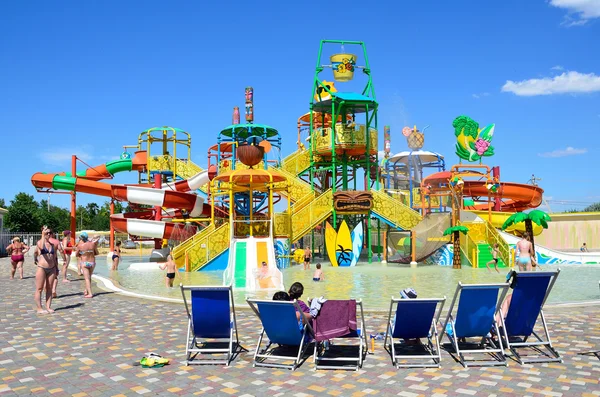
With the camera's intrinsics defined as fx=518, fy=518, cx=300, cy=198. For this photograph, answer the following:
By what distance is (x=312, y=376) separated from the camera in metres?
6.01

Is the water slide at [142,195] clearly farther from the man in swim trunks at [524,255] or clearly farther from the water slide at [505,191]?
the man in swim trunks at [524,255]

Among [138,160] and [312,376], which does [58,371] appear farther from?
[138,160]

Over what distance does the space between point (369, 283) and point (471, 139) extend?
18.5 m

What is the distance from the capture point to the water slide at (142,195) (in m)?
25.8

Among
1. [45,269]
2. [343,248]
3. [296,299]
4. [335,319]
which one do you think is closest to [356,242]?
[343,248]

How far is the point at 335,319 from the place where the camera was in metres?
6.52

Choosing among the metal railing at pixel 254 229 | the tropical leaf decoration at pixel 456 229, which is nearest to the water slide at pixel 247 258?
the metal railing at pixel 254 229

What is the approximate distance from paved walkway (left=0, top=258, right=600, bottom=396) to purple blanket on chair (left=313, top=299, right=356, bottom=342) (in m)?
0.49

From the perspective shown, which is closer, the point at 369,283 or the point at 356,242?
the point at 369,283

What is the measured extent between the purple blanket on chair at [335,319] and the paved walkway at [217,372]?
491 mm

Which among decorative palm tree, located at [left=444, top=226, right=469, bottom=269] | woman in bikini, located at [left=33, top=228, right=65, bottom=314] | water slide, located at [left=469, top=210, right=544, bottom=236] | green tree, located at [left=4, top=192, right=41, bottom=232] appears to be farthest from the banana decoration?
green tree, located at [left=4, top=192, right=41, bottom=232]

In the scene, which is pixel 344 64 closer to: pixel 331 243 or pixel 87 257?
pixel 331 243

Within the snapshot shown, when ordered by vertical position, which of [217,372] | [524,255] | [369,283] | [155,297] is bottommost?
[369,283]

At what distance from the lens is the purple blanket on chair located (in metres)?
6.45
